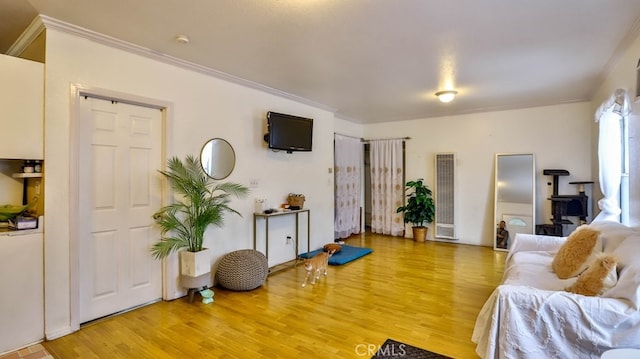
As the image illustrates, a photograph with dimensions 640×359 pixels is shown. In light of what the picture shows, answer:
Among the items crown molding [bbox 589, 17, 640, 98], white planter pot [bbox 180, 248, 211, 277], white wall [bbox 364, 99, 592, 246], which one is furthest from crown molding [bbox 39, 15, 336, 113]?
crown molding [bbox 589, 17, 640, 98]

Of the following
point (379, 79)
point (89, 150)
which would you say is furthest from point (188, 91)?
point (379, 79)

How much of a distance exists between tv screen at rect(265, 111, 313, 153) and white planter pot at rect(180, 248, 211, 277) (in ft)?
5.40

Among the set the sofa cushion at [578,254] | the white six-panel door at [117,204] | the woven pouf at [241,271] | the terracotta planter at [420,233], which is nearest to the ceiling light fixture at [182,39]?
the white six-panel door at [117,204]

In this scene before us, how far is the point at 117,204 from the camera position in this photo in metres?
2.95

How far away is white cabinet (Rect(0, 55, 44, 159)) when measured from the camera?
2350mm

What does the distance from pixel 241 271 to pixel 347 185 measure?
3.40 metres

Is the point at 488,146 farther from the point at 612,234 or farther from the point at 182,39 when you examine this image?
the point at 182,39

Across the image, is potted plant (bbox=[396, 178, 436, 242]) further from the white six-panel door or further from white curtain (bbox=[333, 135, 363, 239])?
the white six-panel door

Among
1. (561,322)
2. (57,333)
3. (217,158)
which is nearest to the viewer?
(561,322)

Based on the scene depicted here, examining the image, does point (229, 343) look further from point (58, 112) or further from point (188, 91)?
point (188, 91)

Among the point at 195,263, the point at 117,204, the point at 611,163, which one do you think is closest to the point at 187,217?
the point at 195,263

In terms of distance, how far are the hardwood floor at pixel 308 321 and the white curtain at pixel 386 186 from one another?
2.49 meters

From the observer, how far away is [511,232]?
17.9 ft

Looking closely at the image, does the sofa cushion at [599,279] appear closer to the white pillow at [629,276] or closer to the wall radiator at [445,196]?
the white pillow at [629,276]
